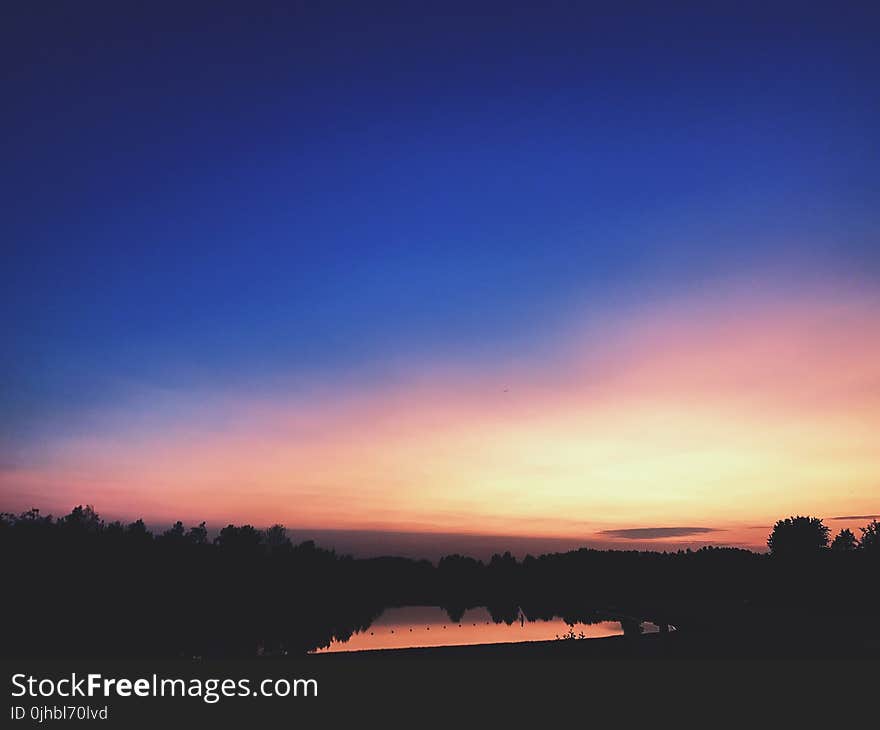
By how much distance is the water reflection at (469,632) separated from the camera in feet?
210

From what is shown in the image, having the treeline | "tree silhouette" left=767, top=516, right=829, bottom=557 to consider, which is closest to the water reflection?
→ the treeline

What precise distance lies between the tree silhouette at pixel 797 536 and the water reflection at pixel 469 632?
28478 mm

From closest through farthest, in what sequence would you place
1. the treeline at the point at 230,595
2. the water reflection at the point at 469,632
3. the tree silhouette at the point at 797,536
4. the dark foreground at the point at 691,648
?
the dark foreground at the point at 691,648, the treeline at the point at 230,595, the water reflection at the point at 469,632, the tree silhouette at the point at 797,536

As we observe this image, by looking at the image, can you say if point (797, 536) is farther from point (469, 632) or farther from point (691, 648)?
point (691, 648)

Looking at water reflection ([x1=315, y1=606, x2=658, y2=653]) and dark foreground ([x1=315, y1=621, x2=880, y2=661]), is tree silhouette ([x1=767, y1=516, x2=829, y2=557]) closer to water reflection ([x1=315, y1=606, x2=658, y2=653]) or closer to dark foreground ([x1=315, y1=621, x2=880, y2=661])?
water reflection ([x1=315, y1=606, x2=658, y2=653])

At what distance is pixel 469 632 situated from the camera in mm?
78562

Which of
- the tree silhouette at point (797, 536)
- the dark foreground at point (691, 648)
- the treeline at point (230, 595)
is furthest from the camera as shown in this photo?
the tree silhouette at point (797, 536)

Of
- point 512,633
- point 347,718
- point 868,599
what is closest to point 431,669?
point 347,718

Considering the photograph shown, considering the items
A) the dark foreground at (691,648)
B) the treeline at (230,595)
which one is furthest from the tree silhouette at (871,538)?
the dark foreground at (691,648)

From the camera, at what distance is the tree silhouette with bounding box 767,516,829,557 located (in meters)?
91.4

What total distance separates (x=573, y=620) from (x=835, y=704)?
269 feet

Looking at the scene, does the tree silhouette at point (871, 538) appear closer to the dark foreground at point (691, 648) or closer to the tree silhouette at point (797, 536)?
the tree silhouette at point (797, 536)

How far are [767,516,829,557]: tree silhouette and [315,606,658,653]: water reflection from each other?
93.4 ft

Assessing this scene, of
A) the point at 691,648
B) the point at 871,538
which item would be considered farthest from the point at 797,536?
the point at 691,648
